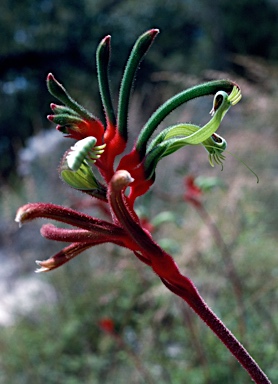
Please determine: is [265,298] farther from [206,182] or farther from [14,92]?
[14,92]

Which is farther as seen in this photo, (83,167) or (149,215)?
(149,215)

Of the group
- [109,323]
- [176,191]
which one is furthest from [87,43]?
[109,323]

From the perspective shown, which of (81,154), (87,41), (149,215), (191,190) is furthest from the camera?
(87,41)

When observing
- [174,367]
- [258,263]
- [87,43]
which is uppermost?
[87,43]

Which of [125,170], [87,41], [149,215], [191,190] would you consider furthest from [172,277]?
[87,41]

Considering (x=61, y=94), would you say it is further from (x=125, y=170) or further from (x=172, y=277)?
(x=172, y=277)

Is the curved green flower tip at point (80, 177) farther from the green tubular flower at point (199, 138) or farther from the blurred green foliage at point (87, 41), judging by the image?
the blurred green foliage at point (87, 41)
